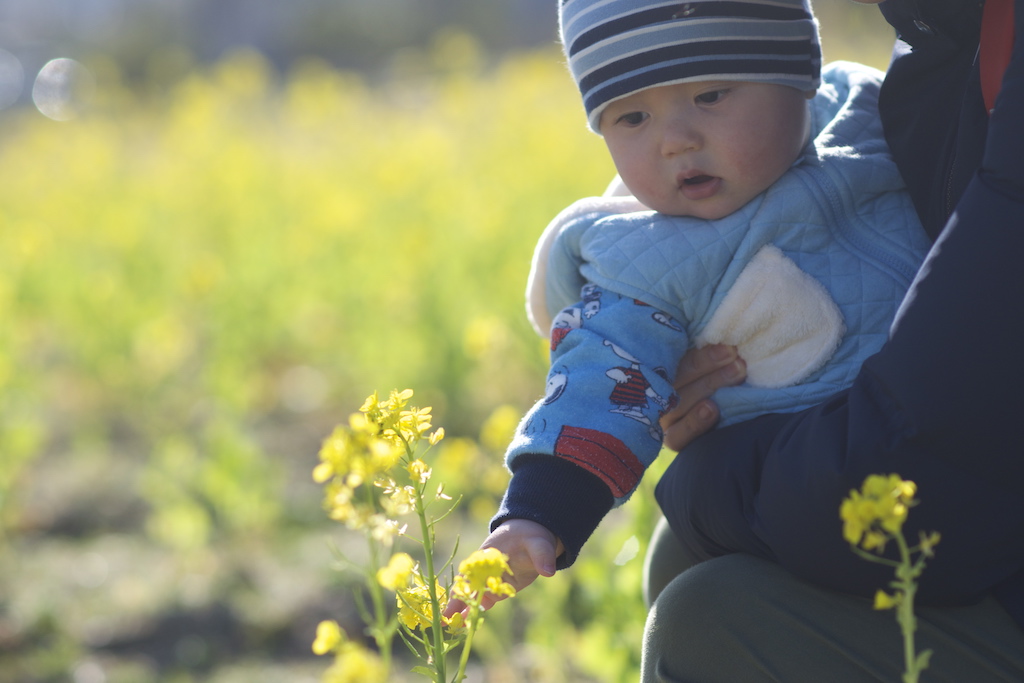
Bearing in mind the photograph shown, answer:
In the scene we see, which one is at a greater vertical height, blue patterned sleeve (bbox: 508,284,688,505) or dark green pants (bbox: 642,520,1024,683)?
blue patterned sleeve (bbox: 508,284,688,505)

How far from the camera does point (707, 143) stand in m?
1.35

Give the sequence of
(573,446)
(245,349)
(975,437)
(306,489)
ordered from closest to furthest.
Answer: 1. (975,437)
2. (573,446)
3. (306,489)
4. (245,349)

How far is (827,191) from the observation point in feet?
4.50

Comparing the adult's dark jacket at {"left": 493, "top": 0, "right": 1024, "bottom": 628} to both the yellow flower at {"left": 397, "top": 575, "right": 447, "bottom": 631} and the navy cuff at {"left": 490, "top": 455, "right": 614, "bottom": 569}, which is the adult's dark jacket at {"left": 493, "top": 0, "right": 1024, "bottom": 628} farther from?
the yellow flower at {"left": 397, "top": 575, "right": 447, "bottom": 631}

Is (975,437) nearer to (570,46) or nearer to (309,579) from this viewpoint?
(570,46)

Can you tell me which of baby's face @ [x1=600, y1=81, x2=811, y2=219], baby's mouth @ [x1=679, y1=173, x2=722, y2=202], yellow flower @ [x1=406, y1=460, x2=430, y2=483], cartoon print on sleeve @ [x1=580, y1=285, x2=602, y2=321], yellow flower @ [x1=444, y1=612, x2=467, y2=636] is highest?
baby's face @ [x1=600, y1=81, x2=811, y2=219]

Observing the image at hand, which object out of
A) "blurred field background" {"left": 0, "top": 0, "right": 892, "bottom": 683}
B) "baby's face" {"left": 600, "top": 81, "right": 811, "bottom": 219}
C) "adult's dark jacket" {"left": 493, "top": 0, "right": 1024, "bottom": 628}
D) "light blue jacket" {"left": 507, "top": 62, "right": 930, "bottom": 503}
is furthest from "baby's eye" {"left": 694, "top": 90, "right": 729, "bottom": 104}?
"blurred field background" {"left": 0, "top": 0, "right": 892, "bottom": 683}

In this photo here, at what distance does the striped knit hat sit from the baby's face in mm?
28

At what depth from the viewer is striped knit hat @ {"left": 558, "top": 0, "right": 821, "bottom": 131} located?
1.34m

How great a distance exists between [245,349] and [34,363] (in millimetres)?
1214

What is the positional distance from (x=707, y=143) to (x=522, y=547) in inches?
23.1

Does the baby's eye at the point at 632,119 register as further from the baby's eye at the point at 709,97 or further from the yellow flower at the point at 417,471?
the yellow flower at the point at 417,471

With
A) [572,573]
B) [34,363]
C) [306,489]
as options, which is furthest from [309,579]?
[34,363]

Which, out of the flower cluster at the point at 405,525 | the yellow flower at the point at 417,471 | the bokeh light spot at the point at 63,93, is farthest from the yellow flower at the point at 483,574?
the bokeh light spot at the point at 63,93
